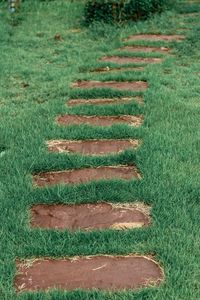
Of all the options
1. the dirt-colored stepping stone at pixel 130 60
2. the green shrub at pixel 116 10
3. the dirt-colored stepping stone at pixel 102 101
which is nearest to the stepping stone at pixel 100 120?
the dirt-colored stepping stone at pixel 102 101

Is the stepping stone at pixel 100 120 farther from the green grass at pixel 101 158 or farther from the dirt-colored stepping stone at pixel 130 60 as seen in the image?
the dirt-colored stepping stone at pixel 130 60

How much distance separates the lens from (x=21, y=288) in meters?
2.80

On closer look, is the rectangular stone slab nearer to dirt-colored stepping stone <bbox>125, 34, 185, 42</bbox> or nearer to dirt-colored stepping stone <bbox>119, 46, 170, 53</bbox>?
dirt-colored stepping stone <bbox>125, 34, 185, 42</bbox>

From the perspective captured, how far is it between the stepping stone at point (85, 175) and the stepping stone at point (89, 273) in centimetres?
86

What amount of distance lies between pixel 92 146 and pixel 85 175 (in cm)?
50

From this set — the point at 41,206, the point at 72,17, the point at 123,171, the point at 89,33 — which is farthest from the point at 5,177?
the point at 72,17

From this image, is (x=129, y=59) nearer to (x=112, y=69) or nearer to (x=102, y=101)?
(x=112, y=69)

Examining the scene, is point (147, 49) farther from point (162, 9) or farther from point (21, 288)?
point (21, 288)

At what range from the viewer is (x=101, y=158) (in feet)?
13.3

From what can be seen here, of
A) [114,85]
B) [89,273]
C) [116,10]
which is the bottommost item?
[89,273]

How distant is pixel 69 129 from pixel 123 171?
34.0 inches

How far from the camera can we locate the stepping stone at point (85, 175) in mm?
3803

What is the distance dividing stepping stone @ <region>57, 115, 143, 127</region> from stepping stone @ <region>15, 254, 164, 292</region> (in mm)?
1926

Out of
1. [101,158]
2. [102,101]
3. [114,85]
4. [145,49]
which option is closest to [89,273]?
[101,158]
